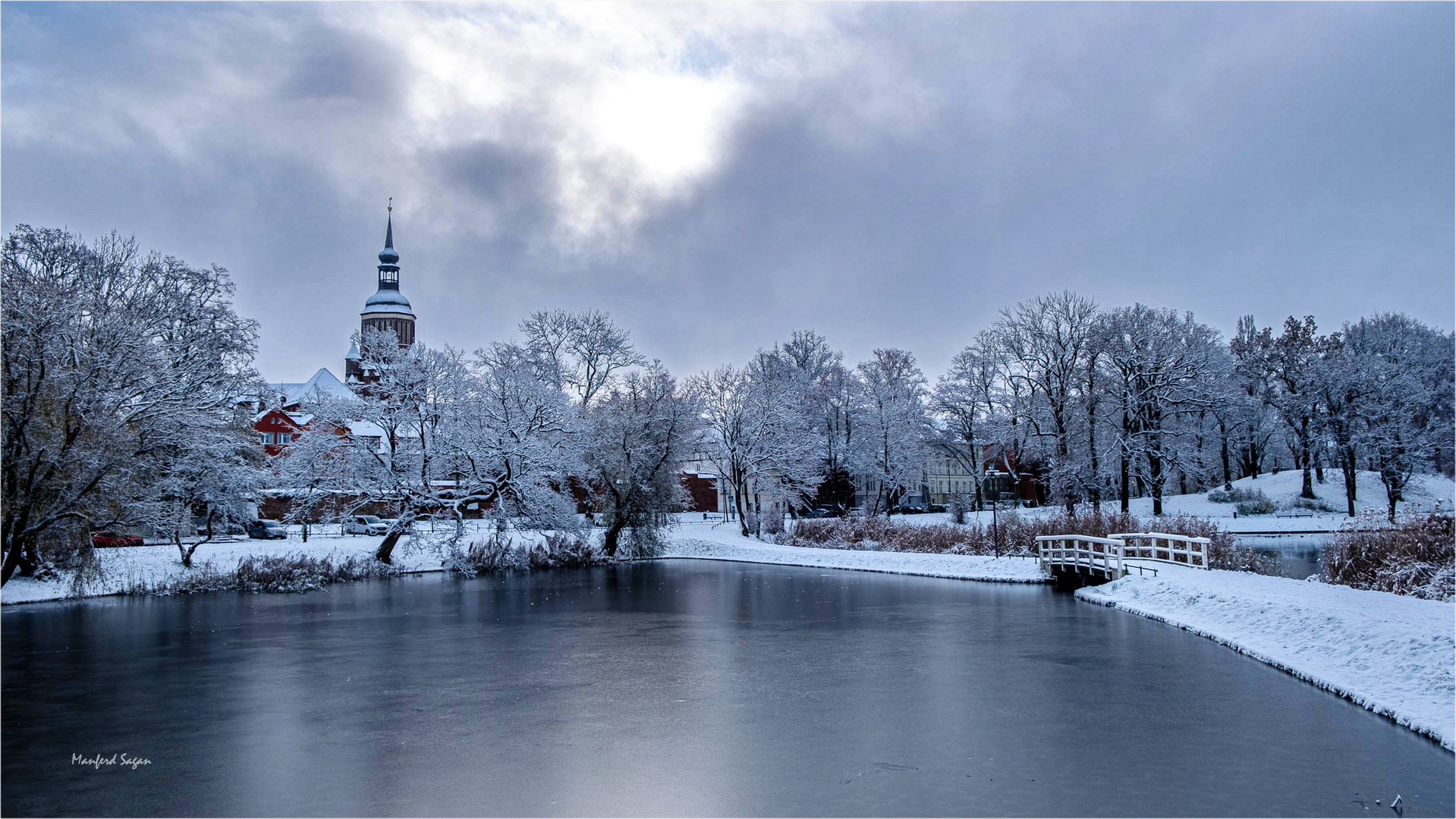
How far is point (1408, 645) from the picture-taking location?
1398 cm

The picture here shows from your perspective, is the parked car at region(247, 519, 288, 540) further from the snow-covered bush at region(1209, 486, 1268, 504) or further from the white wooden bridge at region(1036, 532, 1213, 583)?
the snow-covered bush at region(1209, 486, 1268, 504)

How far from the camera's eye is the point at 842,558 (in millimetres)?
42156

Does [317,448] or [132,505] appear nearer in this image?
[132,505]

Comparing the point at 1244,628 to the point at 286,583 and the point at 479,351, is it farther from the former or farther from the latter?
the point at 479,351

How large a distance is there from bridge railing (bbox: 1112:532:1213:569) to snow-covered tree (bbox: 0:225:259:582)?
28348 millimetres

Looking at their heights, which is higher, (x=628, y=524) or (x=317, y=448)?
(x=317, y=448)

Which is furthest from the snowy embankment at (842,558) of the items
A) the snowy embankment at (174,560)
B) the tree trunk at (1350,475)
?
the tree trunk at (1350,475)

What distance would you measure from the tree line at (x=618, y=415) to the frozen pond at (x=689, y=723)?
25.0ft

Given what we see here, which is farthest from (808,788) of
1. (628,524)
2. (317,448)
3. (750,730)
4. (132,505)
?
(628,524)

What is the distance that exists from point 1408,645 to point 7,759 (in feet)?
61.6

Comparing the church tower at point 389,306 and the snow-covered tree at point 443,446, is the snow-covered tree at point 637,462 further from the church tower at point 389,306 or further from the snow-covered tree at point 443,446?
the church tower at point 389,306

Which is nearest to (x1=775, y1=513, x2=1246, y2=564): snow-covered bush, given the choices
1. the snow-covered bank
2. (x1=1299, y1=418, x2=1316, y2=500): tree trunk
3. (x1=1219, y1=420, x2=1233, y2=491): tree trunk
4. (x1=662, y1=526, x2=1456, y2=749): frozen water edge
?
(x1=662, y1=526, x2=1456, y2=749): frozen water edge

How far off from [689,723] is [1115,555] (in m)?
21.5

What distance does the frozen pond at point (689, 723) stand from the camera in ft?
31.5
